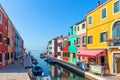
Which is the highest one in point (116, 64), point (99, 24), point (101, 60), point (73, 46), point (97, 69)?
point (99, 24)

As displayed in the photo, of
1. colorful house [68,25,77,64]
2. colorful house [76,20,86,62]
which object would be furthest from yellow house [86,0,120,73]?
colorful house [68,25,77,64]

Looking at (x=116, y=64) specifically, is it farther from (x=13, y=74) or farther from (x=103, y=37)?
(x=13, y=74)

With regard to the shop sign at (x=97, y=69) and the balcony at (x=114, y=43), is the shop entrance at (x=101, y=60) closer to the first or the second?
the shop sign at (x=97, y=69)

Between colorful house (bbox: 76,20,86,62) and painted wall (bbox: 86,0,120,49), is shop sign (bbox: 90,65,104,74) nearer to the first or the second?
painted wall (bbox: 86,0,120,49)

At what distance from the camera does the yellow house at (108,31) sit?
2433cm

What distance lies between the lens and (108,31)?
2645cm

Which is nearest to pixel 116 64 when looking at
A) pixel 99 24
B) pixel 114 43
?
pixel 114 43

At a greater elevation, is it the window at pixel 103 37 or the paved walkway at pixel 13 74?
the window at pixel 103 37

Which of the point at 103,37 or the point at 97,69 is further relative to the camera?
the point at 103,37

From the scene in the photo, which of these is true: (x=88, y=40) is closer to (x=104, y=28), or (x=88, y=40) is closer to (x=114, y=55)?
(x=104, y=28)

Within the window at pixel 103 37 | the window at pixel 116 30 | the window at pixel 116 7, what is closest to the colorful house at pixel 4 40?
the window at pixel 103 37

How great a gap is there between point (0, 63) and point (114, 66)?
1779 centimetres

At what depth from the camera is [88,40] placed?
3466 centimetres

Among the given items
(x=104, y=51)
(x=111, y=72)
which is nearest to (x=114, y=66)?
(x=111, y=72)
